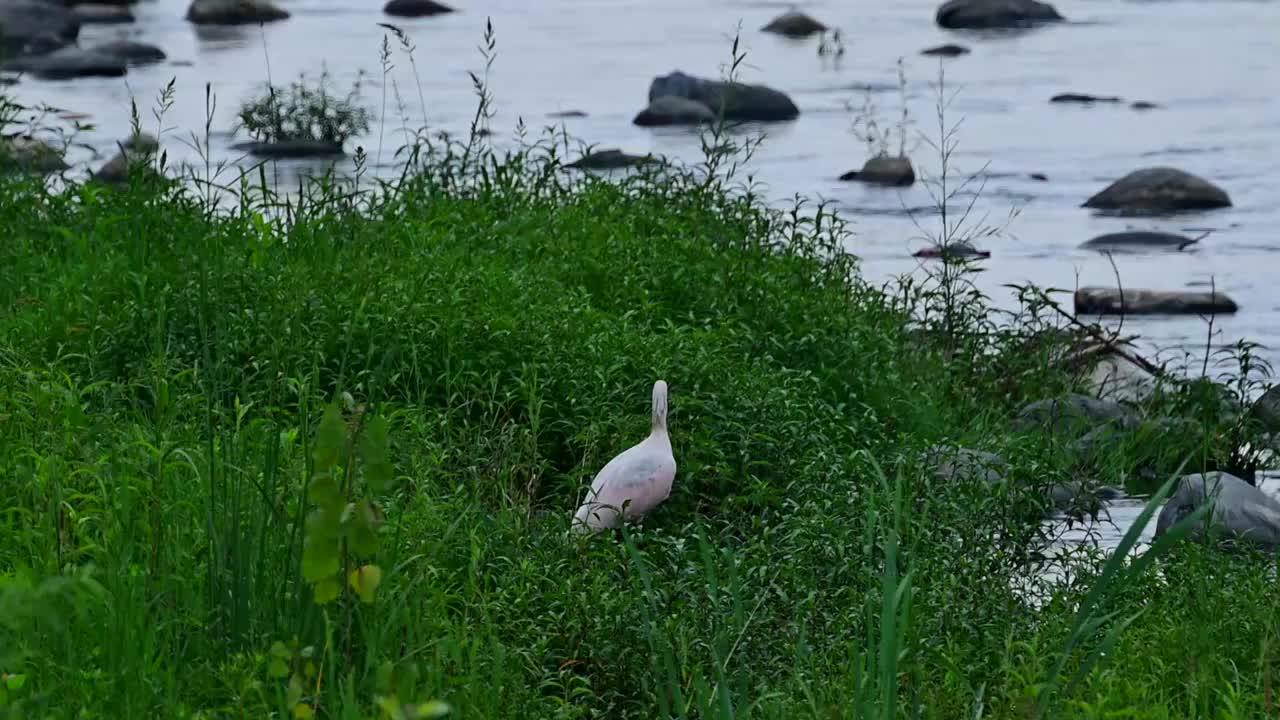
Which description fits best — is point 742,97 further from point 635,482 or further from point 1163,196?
point 635,482

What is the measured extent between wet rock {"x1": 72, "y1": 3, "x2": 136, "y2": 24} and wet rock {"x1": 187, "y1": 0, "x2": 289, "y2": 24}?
1.13 metres

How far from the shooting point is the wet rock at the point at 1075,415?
550 cm

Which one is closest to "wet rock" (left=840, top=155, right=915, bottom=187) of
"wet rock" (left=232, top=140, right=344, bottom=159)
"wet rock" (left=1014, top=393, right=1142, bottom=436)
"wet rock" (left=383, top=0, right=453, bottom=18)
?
"wet rock" (left=232, top=140, right=344, bottom=159)

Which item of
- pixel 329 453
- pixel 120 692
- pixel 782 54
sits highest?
pixel 329 453

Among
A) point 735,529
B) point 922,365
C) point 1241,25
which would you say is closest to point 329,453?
point 735,529

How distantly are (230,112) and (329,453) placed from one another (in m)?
10.6

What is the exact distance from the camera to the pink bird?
4.11 m

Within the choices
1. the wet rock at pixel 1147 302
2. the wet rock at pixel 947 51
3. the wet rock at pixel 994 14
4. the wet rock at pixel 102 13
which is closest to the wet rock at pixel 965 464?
the wet rock at pixel 1147 302

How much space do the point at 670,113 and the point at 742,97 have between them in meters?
0.76

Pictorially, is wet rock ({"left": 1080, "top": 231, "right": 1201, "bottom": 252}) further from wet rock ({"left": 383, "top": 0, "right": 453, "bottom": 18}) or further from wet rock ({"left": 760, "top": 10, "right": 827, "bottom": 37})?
wet rock ({"left": 383, "top": 0, "right": 453, "bottom": 18})

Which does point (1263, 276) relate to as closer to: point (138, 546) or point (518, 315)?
point (518, 315)

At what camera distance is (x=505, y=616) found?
3482 millimetres

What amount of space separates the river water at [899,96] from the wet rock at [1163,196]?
200 mm

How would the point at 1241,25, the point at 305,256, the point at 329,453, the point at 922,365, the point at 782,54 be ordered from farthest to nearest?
the point at 1241,25 < the point at 782,54 < the point at 922,365 < the point at 305,256 < the point at 329,453
